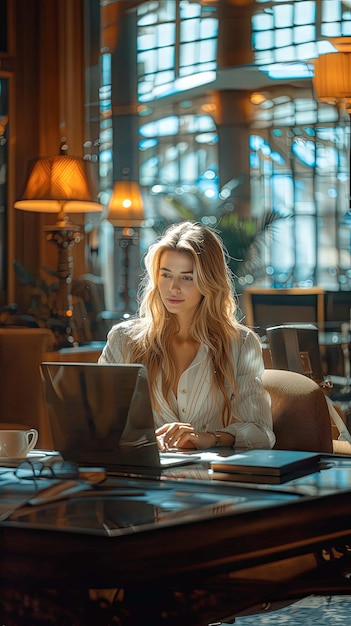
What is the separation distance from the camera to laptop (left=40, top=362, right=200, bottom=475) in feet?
5.67

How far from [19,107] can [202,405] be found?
4.94 meters

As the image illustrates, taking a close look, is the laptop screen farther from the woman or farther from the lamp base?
the lamp base

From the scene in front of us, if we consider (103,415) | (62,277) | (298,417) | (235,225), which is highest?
(235,225)

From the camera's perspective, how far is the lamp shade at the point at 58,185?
4871 mm

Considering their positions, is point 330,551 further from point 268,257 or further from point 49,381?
point 268,257

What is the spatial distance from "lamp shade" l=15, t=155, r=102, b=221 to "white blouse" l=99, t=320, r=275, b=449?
2.29m

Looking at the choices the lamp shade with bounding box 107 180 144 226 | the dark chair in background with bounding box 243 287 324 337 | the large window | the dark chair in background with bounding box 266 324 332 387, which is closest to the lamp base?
the dark chair in background with bounding box 243 287 324 337

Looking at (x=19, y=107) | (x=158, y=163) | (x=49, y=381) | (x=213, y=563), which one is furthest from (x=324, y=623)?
(x=158, y=163)

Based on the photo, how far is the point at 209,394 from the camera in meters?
2.61

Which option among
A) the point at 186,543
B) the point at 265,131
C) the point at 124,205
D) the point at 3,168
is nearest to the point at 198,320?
the point at 186,543

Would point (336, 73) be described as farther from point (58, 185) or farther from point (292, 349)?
point (292, 349)

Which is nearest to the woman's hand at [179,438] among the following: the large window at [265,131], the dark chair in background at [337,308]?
the dark chair in background at [337,308]

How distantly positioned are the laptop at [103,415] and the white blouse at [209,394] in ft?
2.34

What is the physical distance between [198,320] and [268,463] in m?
0.98
